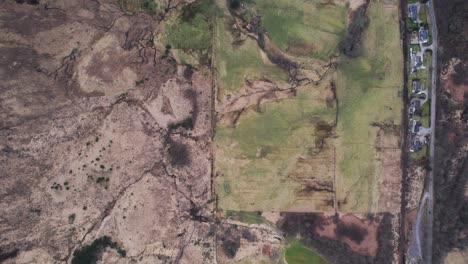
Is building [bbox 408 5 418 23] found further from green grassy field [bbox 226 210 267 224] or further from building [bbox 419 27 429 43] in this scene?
green grassy field [bbox 226 210 267 224]

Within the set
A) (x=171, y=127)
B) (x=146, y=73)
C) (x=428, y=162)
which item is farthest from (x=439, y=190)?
(x=146, y=73)

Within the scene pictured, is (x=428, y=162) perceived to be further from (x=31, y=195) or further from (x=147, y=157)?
(x=31, y=195)

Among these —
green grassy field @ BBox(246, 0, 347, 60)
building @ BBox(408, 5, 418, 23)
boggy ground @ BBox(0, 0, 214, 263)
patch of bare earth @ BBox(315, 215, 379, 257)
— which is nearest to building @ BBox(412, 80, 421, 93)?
building @ BBox(408, 5, 418, 23)

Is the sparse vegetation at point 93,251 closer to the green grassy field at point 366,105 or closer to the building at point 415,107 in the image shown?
the green grassy field at point 366,105

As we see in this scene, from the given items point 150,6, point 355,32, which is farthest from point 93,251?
point 355,32

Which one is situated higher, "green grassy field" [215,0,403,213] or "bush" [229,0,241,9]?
"bush" [229,0,241,9]

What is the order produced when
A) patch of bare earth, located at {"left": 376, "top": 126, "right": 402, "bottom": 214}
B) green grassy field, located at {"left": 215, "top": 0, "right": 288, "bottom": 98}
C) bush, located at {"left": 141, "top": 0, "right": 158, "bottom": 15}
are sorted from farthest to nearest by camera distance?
patch of bare earth, located at {"left": 376, "top": 126, "right": 402, "bottom": 214} → green grassy field, located at {"left": 215, "top": 0, "right": 288, "bottom": 98} → bush, located at {"left": 141, "top": 0, "right": 158, "bottom": 15}
